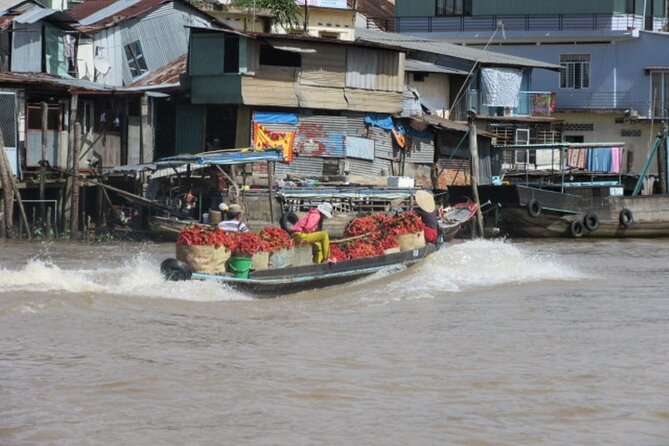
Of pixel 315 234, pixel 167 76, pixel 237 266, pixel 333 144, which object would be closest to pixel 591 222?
pixel 333 144

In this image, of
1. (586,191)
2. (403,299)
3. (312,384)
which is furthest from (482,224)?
(312,384)

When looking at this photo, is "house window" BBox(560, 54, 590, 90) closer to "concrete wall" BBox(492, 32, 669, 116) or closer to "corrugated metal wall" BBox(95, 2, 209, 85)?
"concrete wall" BBox(492, 32, 669, 116)

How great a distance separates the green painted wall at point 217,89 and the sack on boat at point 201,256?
1514 cm

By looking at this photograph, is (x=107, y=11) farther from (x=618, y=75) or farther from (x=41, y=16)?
(x=618, y=75)

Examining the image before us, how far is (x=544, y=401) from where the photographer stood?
11.3m

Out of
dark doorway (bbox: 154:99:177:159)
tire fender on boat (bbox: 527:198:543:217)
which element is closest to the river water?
tire fender on boat (bbox: 527:198:543:217)

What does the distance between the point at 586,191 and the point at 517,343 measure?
2003 cm

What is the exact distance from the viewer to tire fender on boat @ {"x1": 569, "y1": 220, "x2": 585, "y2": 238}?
3241 cm

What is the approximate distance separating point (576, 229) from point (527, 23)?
47.8 ft

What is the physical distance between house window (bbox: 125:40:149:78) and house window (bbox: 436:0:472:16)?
14681mm

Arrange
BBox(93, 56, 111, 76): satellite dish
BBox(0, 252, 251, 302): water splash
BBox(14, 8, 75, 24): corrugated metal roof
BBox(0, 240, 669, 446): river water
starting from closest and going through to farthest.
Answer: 1. BBox(0, 240, 669, 446): river water
2. BBox(0, 252, 251, 302): water splash
3. BBox(14, 8, 75, 24): corrugated metal roof
4. BBox(93, 56, 111, 76): satellite dish

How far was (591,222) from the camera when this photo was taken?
32594 mm

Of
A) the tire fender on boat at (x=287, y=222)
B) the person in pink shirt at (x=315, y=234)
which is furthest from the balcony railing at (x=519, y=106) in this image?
the person in pink shirt at (x=315, y=234)

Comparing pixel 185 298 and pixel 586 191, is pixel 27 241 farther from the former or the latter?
pixel 586 191
